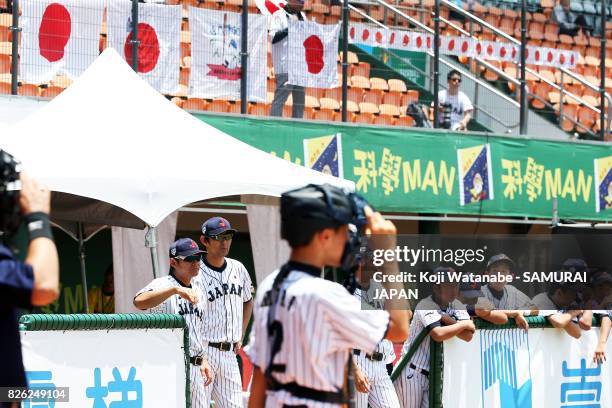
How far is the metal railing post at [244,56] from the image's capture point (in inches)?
516

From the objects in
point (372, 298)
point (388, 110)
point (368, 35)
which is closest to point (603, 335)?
point (372, 298)

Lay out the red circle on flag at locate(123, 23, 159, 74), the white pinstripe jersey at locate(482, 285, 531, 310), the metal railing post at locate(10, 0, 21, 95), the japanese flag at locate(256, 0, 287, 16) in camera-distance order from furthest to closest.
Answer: the japanese flag at locate(256, 0, 287, 16) < the red circle on flag at locate(123, 23, 159, 74) < the metal railing post at locate(10, 0, 21, 95) < the white pinstripe jersey at locate(482, 285, 531, 310)

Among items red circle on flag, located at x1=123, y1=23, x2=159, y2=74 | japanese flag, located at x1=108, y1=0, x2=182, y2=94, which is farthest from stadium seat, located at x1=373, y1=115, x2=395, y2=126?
red circle on flag, located at x1=123, y1=23, x2=159, y2=74

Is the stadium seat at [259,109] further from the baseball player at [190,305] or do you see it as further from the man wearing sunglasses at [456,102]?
the baseball player at [190,305]

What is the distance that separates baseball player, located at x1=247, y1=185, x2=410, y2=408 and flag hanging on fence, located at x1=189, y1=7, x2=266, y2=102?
867cm

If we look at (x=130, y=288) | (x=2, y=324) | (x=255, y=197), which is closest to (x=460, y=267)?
(x=255, y=197)

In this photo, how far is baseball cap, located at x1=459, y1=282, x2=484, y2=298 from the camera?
858 cm

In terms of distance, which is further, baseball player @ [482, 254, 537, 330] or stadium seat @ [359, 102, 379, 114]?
stadium seat @ [359, 102, 379, 114]

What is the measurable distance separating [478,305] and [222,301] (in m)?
1.91

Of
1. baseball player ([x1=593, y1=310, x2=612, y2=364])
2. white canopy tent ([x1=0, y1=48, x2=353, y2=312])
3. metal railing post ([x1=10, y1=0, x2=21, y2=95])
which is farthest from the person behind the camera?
metal railing post ([x1=10, y1=0, x2=21, y2=95])

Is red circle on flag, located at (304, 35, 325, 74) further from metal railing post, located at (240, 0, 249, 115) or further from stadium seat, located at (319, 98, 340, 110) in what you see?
metal railing post, located at (240, 0, 249, 115)

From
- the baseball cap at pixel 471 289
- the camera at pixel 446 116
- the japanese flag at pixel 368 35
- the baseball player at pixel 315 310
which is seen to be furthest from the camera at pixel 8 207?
the camera at pixel 446 116

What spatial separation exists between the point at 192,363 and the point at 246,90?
5228mm

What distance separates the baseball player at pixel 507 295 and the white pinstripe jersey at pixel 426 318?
30 centimetres
